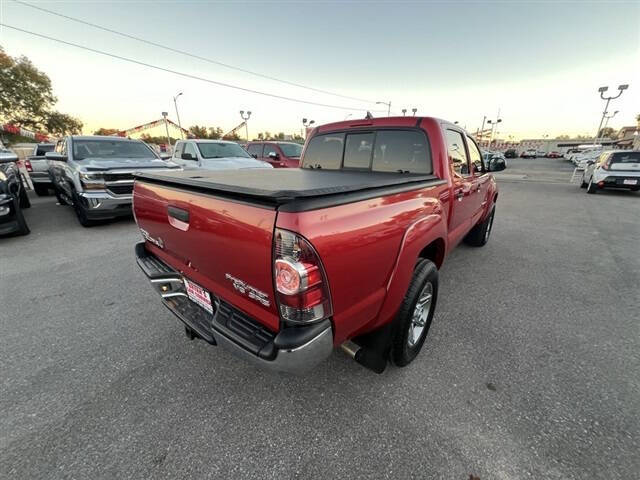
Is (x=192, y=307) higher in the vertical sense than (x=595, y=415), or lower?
higher

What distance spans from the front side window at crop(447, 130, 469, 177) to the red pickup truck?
180mm

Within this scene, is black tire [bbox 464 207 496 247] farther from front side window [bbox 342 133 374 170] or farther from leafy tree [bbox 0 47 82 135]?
leafy tree [bbox 0 47 82 135]

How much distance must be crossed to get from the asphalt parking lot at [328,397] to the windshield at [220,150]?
5.85 meters

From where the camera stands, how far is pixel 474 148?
3969 millimetres

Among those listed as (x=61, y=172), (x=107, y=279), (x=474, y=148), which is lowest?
(x=107, y=279)

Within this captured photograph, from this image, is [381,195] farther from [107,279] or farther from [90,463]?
[107,279]

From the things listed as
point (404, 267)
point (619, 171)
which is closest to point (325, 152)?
point (404, 267)

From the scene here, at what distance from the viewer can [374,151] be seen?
3107 millimetres

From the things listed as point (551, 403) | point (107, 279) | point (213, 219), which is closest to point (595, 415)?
point (551, 403)

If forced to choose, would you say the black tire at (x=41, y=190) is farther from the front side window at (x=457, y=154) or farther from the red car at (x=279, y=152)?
the front side window at (x=457, y=154)

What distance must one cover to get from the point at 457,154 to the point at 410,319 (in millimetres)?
2068

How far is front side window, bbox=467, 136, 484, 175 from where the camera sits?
3.69m

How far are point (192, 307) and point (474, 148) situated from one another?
13.4 ft

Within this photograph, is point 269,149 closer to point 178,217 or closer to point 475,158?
point 475,158
